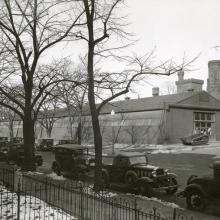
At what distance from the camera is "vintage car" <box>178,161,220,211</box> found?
12.2 meters

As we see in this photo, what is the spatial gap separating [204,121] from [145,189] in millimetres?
30387

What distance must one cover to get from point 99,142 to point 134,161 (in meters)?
1.83

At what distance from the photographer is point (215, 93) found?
61.9 m

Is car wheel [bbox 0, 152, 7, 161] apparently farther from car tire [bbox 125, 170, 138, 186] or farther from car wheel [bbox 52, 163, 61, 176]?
car tire [bbox 125, 170, 138, 186]

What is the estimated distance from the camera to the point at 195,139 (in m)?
38.9

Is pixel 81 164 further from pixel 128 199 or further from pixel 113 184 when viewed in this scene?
pixel 128 199

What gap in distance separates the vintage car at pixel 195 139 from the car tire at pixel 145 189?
24.6m

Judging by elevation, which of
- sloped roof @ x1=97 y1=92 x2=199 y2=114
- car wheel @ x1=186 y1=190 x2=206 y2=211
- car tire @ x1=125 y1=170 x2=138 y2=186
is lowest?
car wheel @ x1=186 y1=190 x2=206 y2=211

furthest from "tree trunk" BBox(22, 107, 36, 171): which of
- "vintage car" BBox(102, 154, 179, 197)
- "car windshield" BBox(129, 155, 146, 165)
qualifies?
"car windshield" BBox(129, 155, 146, 165)

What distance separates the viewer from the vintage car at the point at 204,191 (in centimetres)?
1222

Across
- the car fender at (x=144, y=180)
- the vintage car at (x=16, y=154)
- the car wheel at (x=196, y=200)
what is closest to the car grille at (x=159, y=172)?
the car fender at (x=144, y=180)

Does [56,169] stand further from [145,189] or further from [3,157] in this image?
[3,157]

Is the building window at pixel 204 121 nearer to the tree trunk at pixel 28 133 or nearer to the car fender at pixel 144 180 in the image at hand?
the tree trunk at pixel 28 133

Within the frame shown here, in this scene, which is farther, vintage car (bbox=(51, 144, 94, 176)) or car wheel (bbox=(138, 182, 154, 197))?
vintage car (bbox=(51, 144, 94, 176))
